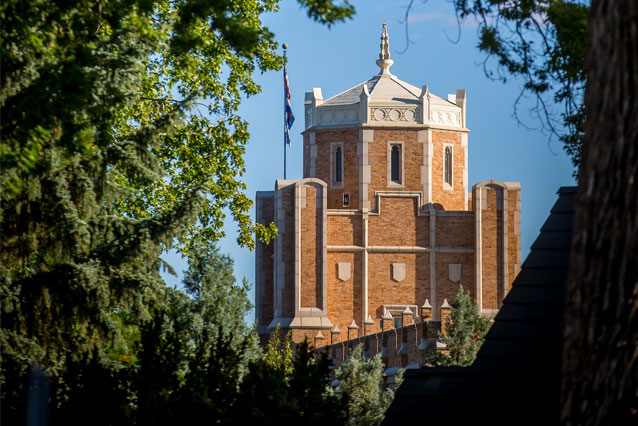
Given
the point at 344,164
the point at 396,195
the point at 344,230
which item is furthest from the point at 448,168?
the point at 344,230

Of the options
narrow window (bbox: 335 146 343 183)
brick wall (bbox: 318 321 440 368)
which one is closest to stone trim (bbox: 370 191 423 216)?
narrow window (bbox: 335 146 343 183)

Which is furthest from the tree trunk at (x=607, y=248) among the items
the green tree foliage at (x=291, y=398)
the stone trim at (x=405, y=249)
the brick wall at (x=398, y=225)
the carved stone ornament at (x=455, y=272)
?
the carved stone ornament at (x=455, y=272)

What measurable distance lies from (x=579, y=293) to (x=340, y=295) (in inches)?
1947

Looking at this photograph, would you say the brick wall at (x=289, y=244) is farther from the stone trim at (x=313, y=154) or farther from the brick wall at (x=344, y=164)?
the stone trim at (x=313, y=154)

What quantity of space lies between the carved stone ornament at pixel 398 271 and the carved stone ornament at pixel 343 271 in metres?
2.38

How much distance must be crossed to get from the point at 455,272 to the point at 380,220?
15.1ft

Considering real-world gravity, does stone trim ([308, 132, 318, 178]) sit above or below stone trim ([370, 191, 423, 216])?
above

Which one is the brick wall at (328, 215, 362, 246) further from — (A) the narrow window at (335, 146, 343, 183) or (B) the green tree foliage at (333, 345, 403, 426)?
(B) the green tree foliage at (333, 345, 403, 426)

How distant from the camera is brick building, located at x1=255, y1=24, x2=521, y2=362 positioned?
54.0m

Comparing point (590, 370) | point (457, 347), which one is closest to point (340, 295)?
point (457, 347)

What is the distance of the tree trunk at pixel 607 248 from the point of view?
5.41 m

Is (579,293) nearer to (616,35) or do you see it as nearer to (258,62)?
(616,35)

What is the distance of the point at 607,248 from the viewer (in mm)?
5477

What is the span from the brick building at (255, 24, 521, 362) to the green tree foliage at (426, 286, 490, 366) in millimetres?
19608
